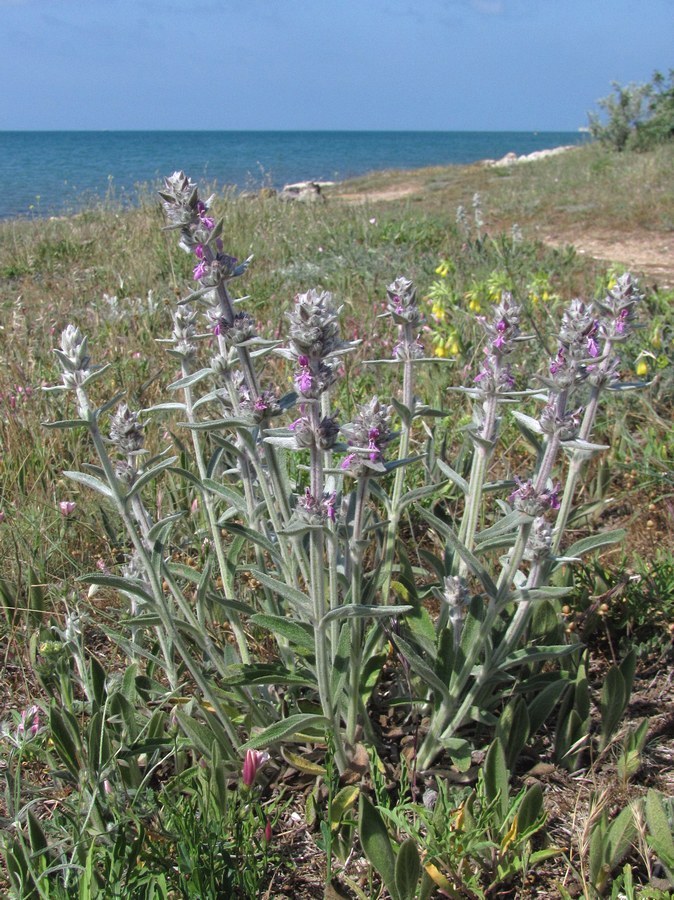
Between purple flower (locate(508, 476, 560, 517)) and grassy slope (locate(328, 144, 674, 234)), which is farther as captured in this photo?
grassy slope (locate(328, 144, 674, 234))

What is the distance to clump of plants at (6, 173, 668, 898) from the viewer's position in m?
1.61

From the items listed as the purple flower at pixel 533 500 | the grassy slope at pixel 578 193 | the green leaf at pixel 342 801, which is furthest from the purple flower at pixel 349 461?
the grassy slope at pixel 578 193

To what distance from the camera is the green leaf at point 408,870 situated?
157cm

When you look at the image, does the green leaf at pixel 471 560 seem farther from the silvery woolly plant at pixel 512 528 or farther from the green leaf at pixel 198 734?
the green leaf at pixel 198 734

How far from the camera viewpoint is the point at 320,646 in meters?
1.70

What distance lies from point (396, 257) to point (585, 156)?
50.6 ft

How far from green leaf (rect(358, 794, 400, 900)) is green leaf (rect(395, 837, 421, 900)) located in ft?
0.07

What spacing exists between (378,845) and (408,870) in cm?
8

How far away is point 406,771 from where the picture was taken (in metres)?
2.03

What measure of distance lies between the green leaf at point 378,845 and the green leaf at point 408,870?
0.07 ft

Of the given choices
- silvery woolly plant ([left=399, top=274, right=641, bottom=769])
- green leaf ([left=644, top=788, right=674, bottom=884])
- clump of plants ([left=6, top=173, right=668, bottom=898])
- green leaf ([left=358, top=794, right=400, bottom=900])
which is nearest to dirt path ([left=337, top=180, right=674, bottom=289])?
silvery woolly plant ([left=399, top=274, right=641, bottom=769])

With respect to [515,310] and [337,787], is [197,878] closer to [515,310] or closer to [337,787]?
[337,787]

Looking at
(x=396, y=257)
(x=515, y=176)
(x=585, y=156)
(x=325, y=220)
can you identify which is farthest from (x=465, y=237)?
(x=585, y=156)

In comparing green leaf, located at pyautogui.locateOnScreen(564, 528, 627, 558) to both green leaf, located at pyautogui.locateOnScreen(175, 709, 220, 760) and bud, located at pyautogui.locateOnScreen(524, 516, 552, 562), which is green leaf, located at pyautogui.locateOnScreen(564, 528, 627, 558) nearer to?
bud, located at pyautogui.locateOnScreen(524, 516, 552, 562)
